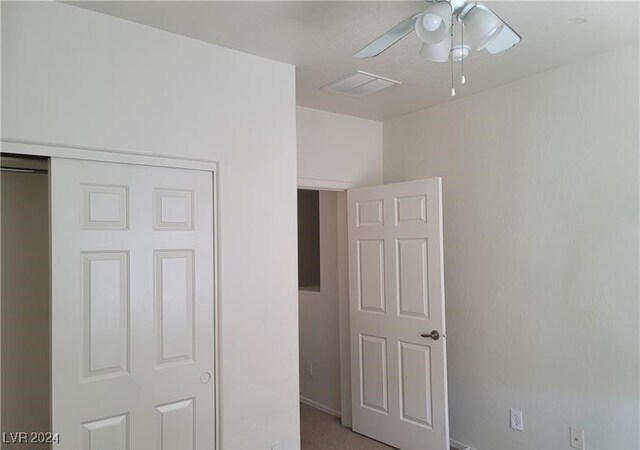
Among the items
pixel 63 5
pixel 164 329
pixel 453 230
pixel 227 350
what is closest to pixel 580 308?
pixel 453 230

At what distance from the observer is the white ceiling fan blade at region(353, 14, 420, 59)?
178 centimetres

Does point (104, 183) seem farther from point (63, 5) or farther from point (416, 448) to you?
point (416, 448)

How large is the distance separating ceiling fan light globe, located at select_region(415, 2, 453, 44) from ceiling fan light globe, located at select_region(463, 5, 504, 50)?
0.31 feet

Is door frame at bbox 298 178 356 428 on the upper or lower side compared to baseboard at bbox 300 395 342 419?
upper

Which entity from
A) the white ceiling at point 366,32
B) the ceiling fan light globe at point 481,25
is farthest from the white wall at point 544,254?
the ceiling fan light globe at point 481,25

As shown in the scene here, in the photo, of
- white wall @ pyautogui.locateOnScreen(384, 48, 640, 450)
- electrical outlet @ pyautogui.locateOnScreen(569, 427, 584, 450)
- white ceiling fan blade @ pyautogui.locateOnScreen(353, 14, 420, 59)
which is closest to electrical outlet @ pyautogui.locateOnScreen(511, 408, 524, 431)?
white wall @ pyautogui.locateOnScreen(384, 48, 640, 450)

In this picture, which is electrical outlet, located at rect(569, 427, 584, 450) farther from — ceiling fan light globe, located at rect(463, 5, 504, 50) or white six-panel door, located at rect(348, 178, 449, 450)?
ceiling fan light globe, located at rect(463, 5, 504, 50)

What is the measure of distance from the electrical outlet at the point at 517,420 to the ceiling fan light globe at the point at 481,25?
2417 mm

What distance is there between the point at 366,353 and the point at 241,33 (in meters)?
2.52

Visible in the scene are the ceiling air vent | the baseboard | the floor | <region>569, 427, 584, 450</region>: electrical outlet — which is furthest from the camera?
the baseboard

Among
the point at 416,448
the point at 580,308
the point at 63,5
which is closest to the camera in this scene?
the point at 63,5

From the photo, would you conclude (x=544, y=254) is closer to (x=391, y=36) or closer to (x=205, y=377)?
(x=391, y=36)

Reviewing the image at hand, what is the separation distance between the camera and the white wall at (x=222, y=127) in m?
2.02

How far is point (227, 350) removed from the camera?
2508 mm
